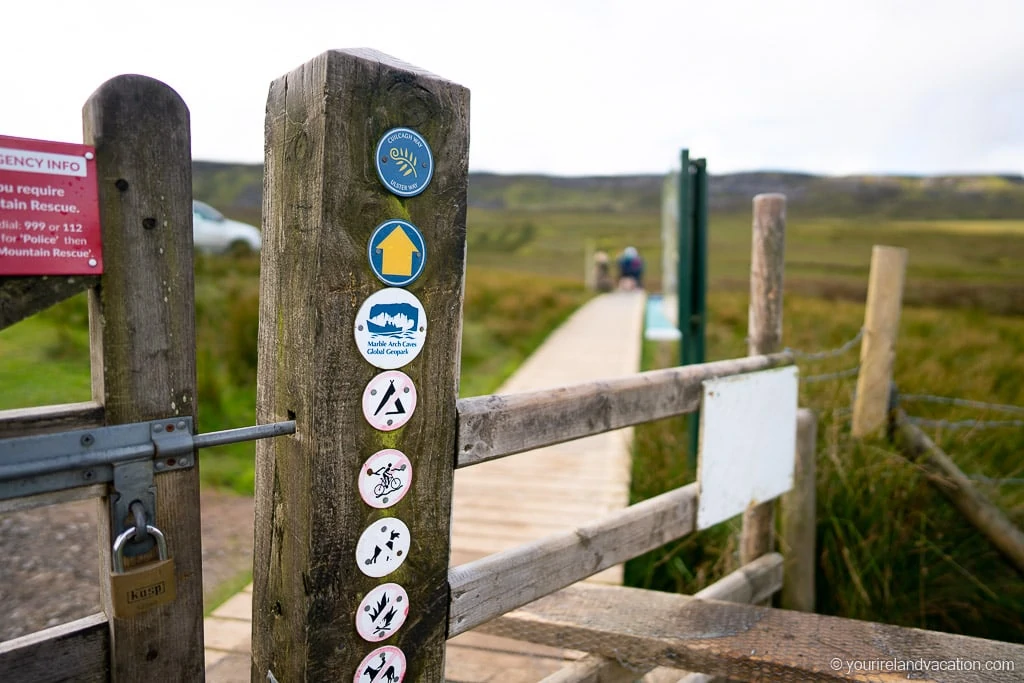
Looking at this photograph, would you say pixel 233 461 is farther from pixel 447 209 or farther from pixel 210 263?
pixel 210 263

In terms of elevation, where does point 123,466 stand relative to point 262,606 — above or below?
above

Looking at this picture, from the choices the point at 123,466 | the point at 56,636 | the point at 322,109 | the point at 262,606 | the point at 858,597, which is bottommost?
the point at 858,597

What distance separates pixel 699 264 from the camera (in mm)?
4051

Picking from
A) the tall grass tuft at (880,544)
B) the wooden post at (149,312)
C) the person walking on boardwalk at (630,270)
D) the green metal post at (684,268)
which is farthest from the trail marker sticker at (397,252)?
the person walking on boardwalk at (630,270)

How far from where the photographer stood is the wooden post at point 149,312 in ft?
3.50

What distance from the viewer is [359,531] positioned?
1.37 meters

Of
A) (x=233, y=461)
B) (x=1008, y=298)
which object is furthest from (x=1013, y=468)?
(x=1008, y=298)

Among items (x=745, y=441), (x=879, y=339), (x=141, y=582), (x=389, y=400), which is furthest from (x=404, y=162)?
(x=879, y=339)

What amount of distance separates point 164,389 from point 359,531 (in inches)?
17.8

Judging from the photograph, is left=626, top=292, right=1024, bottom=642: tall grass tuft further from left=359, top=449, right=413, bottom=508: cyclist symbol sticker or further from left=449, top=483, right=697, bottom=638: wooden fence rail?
left=359, top=449, right=413, bottom=508: cyclist symbol sticker

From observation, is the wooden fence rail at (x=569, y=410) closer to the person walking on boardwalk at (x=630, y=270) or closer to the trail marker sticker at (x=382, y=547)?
the trail marker sticker at (x=382, y=547)

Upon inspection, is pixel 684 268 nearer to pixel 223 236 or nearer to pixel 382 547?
pixel 382 547

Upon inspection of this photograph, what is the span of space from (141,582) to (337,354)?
47 cm

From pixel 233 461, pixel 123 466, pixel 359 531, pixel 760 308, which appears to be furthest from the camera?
pixel 233 461
